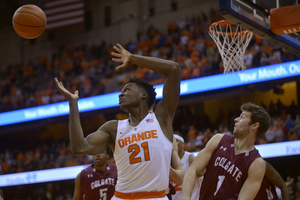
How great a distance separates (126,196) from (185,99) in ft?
39.5

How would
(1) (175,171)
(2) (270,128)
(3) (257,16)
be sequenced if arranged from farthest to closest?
(2) (270,128)
(3) (257,16)
(1) (175,171)

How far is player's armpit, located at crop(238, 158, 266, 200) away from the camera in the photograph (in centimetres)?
342

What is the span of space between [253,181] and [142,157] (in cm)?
108

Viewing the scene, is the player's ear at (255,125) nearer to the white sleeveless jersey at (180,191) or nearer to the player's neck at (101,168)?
the white sleeveless jersey at (180,191)

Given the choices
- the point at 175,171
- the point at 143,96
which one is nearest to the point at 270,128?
the point at 175,171

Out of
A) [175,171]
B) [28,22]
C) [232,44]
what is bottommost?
[175,171]

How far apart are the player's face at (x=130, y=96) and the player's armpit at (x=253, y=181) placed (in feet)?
4.06

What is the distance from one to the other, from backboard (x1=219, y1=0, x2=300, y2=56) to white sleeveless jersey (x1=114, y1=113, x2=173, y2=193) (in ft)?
6.28

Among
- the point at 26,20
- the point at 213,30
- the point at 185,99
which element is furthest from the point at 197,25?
the point at 26,20

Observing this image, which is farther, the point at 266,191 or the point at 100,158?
the point at 100,158

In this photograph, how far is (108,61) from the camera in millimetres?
18938

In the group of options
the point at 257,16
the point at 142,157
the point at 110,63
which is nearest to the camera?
the point at 142,157

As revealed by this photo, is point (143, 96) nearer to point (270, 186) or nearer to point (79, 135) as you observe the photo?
point (79, 135)

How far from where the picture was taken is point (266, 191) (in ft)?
13.0
